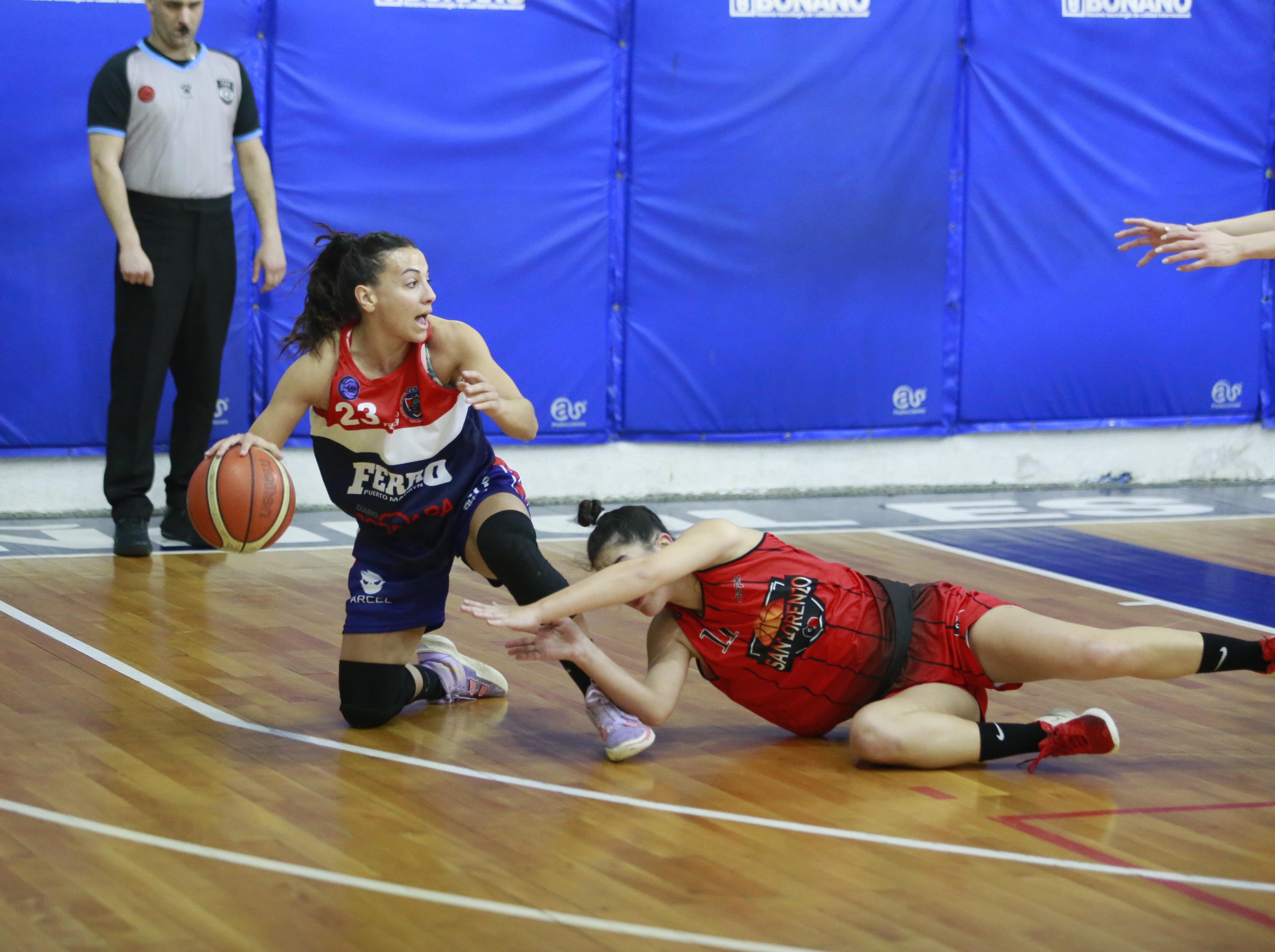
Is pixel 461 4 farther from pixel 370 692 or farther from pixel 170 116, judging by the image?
pixel 370 692

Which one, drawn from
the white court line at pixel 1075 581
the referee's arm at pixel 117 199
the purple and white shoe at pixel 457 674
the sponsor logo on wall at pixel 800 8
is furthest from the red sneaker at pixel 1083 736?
the sponsor logo on wall at pixel 800 8

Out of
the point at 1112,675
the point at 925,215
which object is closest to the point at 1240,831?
the point at 1112,675

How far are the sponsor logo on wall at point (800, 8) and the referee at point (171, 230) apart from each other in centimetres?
258

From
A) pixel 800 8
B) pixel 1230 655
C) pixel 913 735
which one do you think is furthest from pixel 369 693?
pixel 800 8

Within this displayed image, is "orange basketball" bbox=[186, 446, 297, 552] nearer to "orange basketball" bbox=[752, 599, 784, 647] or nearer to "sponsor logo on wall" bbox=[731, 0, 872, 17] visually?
"orange basketball" bbox=[752, 599, 784, 647]

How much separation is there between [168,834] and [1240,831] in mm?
2263

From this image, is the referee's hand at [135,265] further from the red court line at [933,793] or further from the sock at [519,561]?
the red court line at [933,793]

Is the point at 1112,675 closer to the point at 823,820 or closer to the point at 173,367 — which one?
the point at 823,820

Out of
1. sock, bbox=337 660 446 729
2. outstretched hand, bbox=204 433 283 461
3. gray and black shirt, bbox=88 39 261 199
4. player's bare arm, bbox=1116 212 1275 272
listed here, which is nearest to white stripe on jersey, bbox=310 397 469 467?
outstretched hand, bbox=204 433 283 461

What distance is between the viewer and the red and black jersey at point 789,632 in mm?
3781

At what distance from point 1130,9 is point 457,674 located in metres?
5.97

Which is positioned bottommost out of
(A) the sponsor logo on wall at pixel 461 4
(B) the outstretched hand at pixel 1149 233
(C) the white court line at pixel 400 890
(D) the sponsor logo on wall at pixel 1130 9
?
(C) the white court line at pixel 400 890

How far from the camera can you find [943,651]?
389 centimetres

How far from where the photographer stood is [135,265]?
6.26m
